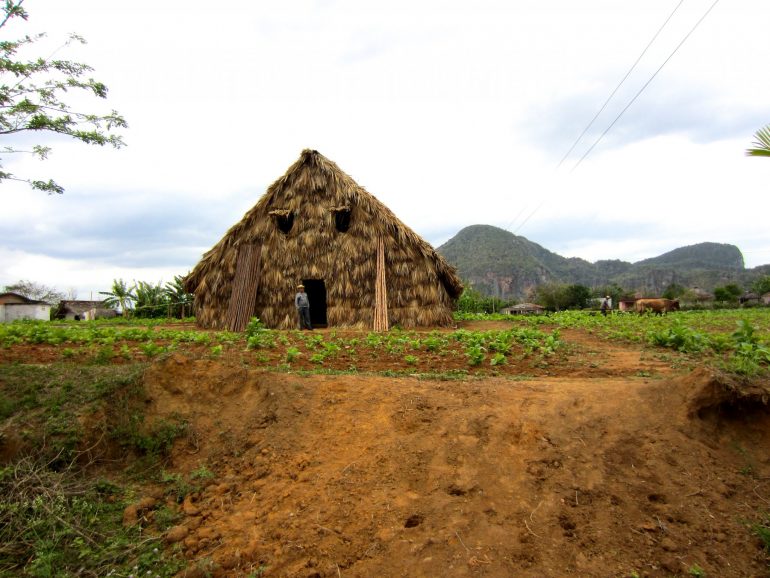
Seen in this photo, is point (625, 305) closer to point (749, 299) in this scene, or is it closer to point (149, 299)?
point (749, 299)

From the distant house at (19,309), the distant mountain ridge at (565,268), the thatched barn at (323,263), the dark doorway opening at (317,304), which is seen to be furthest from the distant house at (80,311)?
the distant mountain ridge at (565,268)

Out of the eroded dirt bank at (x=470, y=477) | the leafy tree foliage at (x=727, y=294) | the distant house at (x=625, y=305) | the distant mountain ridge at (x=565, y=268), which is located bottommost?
the eroded dirt bank at (x=470, y=477)

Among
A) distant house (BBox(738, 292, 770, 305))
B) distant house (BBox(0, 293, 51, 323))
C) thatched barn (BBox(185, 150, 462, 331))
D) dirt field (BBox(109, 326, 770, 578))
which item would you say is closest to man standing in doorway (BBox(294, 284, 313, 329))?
thatched barn (BBox(185, 150, 462, 331))

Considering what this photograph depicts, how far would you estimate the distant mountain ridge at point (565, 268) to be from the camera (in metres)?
58.5

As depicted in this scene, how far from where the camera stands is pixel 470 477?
3.76 m

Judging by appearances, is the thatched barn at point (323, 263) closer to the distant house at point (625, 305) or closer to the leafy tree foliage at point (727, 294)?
the distant house at point (625, 305)

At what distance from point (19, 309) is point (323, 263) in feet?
84.3

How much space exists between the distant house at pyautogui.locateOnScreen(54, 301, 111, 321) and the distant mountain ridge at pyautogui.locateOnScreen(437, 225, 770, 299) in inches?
1345

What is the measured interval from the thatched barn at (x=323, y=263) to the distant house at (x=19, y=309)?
2056 centimetres

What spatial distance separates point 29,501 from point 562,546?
13.5 ft

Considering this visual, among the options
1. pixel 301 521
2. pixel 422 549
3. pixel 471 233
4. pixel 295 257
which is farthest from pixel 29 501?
pixel 471 233

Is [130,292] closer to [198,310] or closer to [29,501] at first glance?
[198,310]

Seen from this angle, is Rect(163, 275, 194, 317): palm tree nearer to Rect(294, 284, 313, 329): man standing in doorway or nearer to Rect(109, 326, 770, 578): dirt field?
Rect(294, 284, 313, 329): man standing in doorway

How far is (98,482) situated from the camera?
4.01 meters
